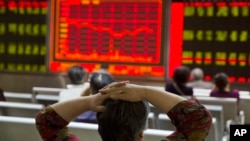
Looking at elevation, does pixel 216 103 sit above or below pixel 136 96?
below

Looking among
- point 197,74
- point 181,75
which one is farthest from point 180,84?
point 197,74

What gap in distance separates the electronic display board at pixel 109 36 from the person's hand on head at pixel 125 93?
537 centimetres

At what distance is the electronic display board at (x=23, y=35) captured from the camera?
7.10 meters

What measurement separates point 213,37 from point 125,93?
210 inches

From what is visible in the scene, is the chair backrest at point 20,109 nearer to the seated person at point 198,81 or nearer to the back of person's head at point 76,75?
the back of person's head at point 76,75

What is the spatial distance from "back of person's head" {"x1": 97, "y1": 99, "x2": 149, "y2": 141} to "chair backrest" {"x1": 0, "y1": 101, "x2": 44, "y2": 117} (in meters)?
2.35

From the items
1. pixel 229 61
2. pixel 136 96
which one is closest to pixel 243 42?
pixel 229 61

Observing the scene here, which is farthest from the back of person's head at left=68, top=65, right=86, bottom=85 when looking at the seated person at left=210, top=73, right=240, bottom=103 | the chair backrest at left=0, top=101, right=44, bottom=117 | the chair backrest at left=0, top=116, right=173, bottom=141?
the seated person at left=210, top=73, right=240, bottom=103

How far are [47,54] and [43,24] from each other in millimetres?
450

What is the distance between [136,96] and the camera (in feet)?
4.03

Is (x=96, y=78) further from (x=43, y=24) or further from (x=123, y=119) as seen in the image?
(x=43, y=24)

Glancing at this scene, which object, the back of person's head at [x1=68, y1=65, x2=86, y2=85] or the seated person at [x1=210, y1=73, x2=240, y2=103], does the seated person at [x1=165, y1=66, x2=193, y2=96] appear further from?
the back of person's head at [x1=68, y1=65, x2=86, y2=85]

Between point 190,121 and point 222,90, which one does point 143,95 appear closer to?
point 190,121

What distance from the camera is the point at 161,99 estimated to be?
1.28 m
